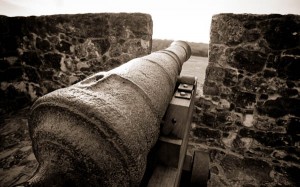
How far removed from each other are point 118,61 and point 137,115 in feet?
11.3

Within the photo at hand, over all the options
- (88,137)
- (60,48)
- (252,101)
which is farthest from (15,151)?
(252,101)

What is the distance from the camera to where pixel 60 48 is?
4652 millimetres

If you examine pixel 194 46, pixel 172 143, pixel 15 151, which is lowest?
pixel 15 151

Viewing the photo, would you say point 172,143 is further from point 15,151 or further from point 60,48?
point 60,48

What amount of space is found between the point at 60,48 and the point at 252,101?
4086mm

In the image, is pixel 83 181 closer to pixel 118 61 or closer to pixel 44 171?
pixel 44 171

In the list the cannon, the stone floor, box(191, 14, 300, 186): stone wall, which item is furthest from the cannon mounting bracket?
the stone floor

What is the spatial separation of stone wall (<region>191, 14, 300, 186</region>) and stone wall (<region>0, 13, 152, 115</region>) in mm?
1487

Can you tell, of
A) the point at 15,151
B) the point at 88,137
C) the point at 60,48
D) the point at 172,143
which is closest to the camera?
the point at 88,137

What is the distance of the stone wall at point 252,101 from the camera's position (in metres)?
3.35

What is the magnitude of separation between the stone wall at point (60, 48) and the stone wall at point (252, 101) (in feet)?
4.88

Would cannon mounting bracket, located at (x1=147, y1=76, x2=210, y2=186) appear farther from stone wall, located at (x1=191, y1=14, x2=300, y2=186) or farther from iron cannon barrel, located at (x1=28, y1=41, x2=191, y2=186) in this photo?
stone wall, located at (x1=191, y1=14, x2=300, y2=186)

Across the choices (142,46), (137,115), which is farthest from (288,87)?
(137,115)

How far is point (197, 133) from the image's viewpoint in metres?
4.15
